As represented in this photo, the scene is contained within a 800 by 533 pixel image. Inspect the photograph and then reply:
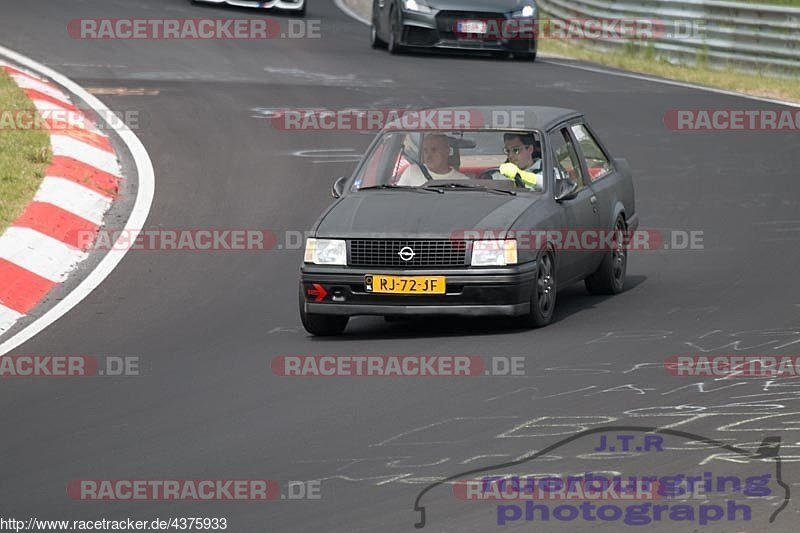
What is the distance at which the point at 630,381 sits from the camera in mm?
8570

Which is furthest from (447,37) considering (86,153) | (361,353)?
(361,353)

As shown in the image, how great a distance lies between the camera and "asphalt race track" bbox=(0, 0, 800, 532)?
6.86 meters

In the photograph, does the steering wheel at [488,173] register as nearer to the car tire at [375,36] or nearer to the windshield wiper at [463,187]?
the windshield wiper at [463,187]

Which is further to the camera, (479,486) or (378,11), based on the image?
(378,11)

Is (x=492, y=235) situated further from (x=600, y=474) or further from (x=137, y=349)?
(x=600, y=474)

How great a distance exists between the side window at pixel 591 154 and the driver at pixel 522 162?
28.3 inches

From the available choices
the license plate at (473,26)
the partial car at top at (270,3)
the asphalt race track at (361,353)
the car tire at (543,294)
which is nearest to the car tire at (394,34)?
the license plate at (473,26)

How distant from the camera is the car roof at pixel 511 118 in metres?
10.9

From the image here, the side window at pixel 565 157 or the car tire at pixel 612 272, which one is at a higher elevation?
the side window at pixel 565 157

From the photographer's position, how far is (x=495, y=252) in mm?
9906

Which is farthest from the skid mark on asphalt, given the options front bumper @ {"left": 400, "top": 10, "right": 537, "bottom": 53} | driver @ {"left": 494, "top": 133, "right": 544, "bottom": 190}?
driver @ {"left": 494, "top": 133, "right": 544, "bottom": 190}

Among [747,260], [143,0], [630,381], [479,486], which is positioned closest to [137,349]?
[630,381]

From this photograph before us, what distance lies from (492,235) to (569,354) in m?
0.98

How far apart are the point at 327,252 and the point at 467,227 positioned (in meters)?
0.87
